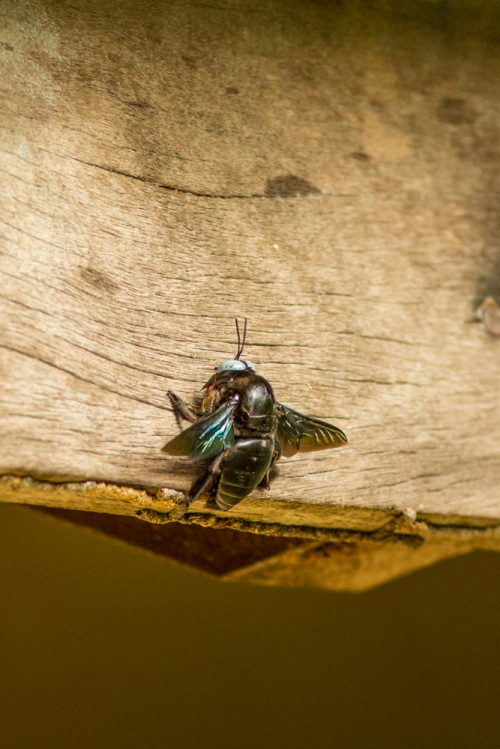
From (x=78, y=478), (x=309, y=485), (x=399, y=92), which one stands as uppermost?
(x=399, y=92)

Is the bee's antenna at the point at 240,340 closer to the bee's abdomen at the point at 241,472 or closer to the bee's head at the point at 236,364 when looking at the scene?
the bee's head at the point at 236,364

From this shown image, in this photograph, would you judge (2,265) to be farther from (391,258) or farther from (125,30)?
(391,258)

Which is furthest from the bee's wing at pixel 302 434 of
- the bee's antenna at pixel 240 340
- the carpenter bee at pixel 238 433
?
the bee's antenna at pixel 240 340

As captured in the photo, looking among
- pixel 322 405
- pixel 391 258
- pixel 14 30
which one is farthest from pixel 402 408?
pixel 14 30

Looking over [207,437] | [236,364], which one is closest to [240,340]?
[236,364]

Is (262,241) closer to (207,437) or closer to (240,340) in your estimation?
(240,340)

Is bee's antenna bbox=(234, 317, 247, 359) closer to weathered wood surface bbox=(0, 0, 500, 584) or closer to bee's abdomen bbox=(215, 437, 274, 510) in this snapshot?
weathered wood surface bbox=(0, 0, 500, 584)
